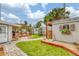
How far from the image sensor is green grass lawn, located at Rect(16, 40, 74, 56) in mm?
4613

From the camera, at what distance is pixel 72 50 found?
178 inches

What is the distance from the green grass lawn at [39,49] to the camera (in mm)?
4613

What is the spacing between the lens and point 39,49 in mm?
4684

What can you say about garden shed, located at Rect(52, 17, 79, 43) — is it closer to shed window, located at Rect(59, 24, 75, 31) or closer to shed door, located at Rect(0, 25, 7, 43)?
shed window, located at Rect(59, 24, 75, 31)

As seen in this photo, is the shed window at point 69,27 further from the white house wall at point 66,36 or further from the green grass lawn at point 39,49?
the green grass lawn at point 39,49

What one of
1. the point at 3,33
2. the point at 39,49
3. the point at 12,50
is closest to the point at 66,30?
the point at 39,49

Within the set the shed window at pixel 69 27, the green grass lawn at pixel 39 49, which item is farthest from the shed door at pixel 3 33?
the shed window at pixel 69 27

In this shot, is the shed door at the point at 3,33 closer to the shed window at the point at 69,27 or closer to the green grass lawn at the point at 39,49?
the green grass lawn at the point at 39,49

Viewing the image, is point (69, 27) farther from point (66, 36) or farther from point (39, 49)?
point (39, 49)

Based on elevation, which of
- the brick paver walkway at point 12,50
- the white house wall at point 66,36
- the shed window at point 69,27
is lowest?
the brick paver walkway at point 12,50

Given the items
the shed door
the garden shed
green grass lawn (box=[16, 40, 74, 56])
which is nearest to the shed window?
the garden shed

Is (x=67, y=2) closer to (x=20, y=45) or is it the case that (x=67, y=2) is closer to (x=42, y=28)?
(x=42, y=28)

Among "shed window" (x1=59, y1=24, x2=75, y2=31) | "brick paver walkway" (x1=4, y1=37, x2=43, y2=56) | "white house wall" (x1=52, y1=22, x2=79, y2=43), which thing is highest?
"shed window" (x1=59, y1=24, x2=75, y2=31)

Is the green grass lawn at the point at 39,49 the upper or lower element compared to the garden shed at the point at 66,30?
lower
